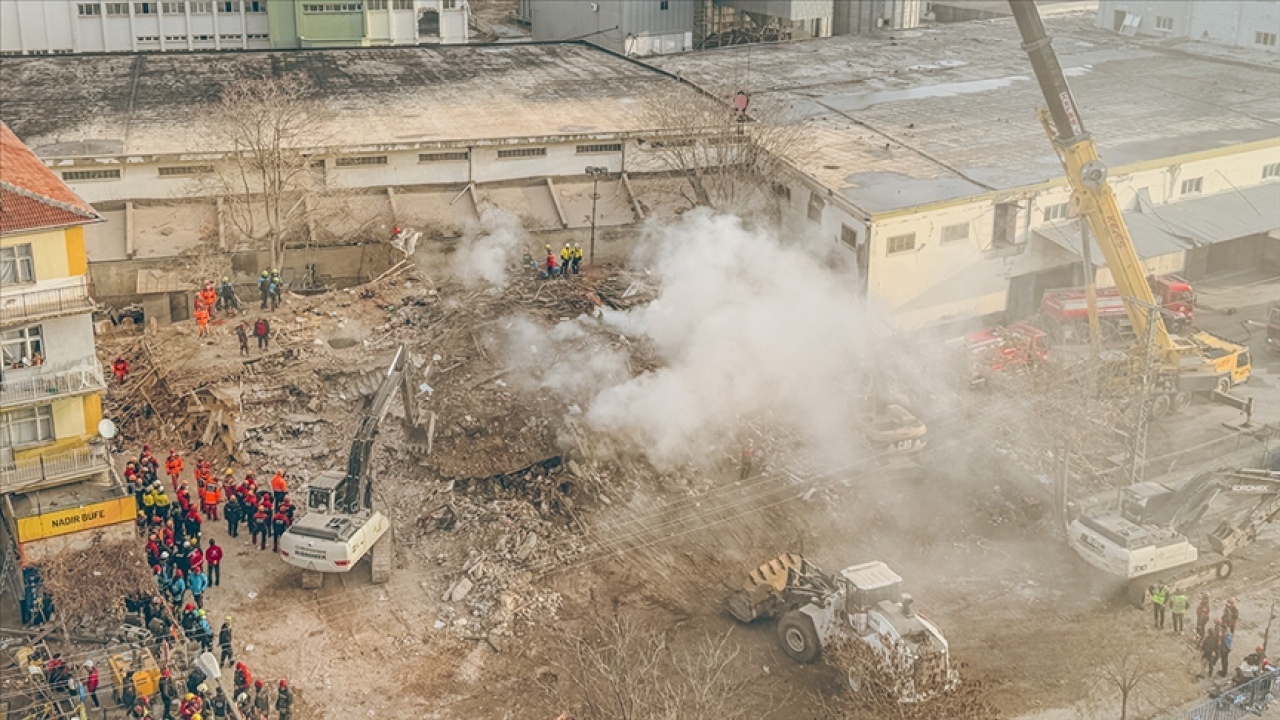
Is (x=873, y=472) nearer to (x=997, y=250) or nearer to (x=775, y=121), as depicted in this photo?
(x=997, y=250)

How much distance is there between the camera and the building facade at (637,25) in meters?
61.7

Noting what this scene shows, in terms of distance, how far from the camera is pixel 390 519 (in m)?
31.0

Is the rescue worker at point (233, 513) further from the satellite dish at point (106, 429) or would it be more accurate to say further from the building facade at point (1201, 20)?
the building facade at point (1201, 20)

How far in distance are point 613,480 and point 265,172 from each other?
15.6 meters

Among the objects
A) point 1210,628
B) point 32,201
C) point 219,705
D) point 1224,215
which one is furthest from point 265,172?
point 1224,215

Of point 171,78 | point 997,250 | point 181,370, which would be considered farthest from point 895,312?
point 171,78

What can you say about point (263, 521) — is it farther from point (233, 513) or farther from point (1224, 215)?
point (1224, 215)

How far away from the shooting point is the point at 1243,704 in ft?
82.5

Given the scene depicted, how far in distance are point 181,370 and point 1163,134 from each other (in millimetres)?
32028

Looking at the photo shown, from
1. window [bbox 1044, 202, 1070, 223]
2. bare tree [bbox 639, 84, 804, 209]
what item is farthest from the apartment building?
window [bbox 1044, 202, 1070, 223]

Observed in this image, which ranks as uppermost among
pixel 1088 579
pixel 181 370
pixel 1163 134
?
pixel 1163 134

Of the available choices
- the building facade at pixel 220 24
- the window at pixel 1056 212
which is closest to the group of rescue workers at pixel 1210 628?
the window at pixel 1056 212

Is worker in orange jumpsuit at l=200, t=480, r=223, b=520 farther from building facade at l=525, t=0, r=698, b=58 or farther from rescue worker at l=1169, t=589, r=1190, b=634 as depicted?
building facade at l=525, t=0, r=698, b=58

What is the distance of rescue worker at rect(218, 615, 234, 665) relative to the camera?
86.9ft
